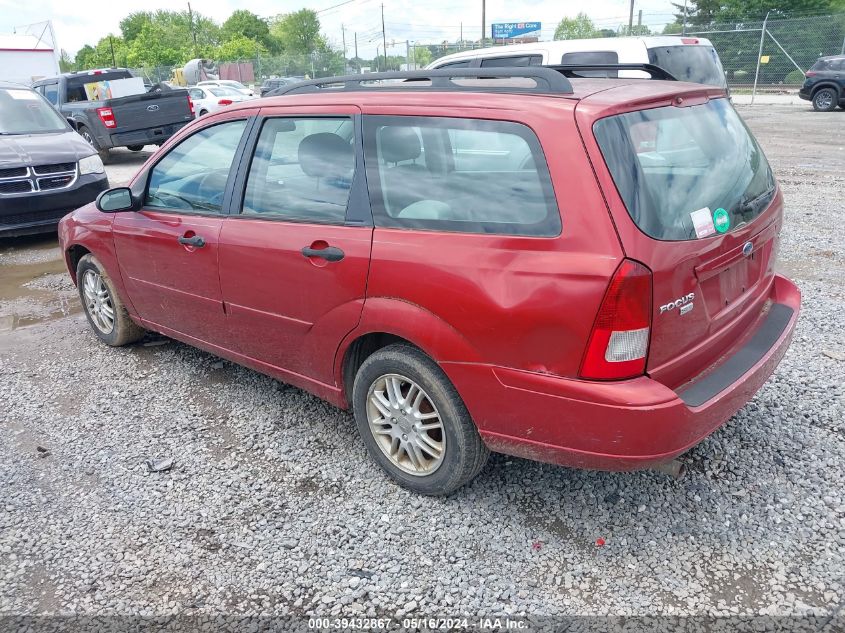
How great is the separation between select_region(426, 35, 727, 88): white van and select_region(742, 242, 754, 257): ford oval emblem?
216 inches

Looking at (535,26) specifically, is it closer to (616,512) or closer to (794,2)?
(794,2)

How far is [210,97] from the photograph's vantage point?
20.6 m

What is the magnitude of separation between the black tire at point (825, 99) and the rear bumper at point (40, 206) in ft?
69.6

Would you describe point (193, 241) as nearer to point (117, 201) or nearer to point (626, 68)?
point (117, 201)

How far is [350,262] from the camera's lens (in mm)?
2904

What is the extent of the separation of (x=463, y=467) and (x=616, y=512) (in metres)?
0.71

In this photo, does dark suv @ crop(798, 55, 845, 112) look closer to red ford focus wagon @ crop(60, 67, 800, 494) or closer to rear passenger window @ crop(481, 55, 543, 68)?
rear passenger window @ crop(481, 55, 543, 68)

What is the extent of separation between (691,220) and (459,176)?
921 mm

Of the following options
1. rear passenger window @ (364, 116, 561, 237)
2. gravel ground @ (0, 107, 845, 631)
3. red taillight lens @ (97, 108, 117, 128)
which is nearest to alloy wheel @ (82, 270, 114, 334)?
gravel ground @ (0, 107, 845, 631)

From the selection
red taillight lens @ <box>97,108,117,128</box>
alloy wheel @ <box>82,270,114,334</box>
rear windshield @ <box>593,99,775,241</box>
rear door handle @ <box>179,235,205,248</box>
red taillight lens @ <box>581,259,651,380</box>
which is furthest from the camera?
red taillight lens @ <box>97,108,117,128</box>

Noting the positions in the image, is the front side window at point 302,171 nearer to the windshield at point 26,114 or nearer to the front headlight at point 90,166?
the front headlight at point 90,166

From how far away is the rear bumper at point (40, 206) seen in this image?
24.6ft

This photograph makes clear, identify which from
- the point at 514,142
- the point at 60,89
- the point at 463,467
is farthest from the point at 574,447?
the point at 60,89

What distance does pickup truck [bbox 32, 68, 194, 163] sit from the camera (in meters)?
14.0
